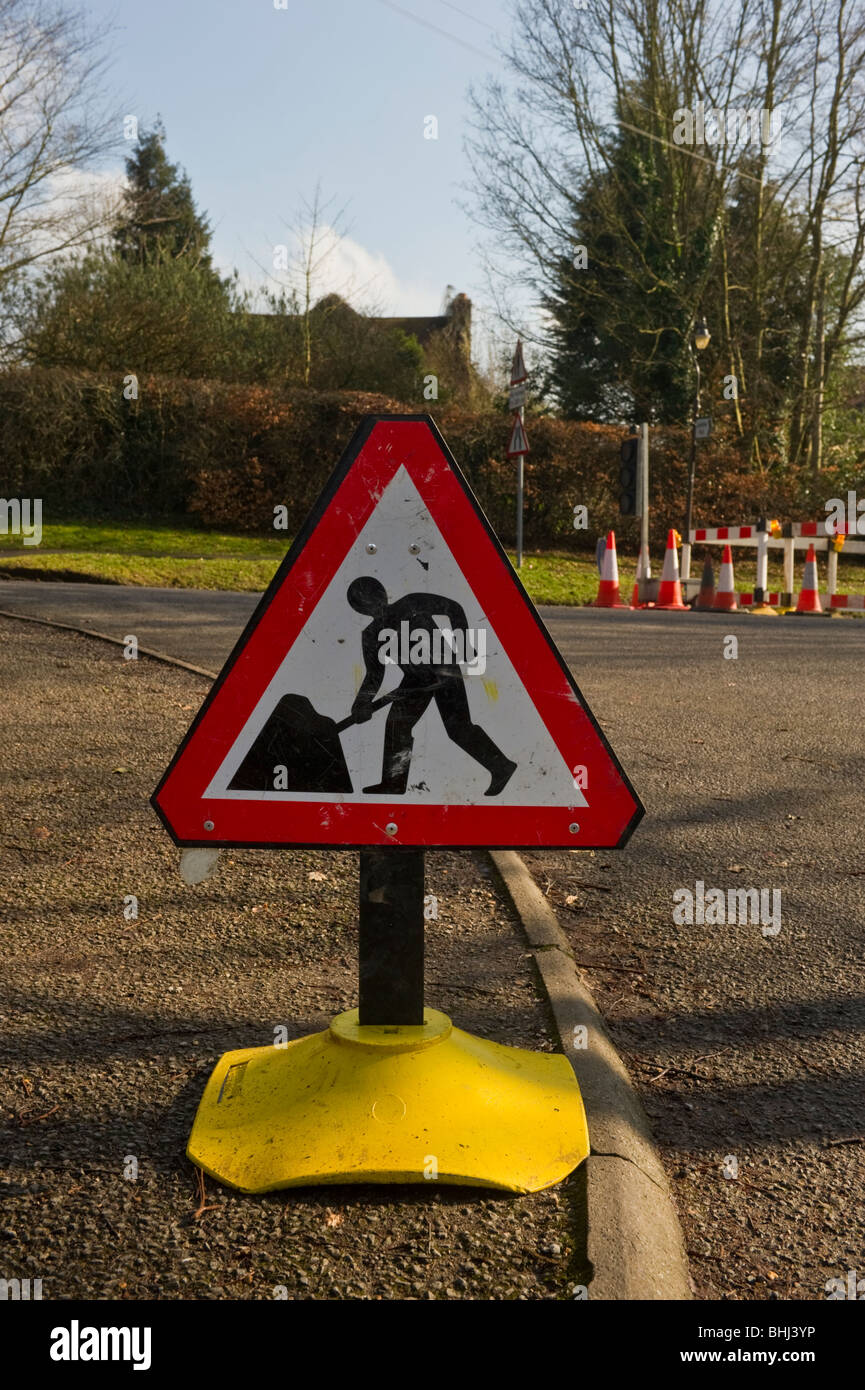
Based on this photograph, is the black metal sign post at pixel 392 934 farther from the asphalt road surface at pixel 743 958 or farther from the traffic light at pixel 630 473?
the traffic light at pixel 630 473

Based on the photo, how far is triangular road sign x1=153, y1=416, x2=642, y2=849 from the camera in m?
2.34

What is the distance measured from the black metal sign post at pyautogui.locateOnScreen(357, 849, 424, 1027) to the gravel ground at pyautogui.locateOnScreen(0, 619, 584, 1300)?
37cm

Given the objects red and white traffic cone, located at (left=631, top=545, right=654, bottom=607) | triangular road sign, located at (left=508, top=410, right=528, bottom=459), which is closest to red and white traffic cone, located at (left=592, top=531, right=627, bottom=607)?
red and white traffic cone, located at (left=631, top=545, right=654, bottom=607)

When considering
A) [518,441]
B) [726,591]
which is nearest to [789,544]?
[726,591]

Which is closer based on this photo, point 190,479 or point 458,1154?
point 458,1154

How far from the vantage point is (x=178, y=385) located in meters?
22.4

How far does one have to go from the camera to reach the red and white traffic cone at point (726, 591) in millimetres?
15547

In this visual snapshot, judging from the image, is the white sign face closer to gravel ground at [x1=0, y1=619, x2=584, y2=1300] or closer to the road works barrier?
gravel ground at [x1=0, y1=619, x2=584, y2=1300]

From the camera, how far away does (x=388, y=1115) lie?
2391 millimetres

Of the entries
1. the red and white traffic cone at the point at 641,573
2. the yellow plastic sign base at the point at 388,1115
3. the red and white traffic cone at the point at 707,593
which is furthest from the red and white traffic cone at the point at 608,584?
the yellow plastic sign base at the point at 388,1115

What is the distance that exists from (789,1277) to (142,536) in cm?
1820

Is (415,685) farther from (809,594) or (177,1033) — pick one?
(809,594)

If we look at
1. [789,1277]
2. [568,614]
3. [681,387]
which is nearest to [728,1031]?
[789,1277]
